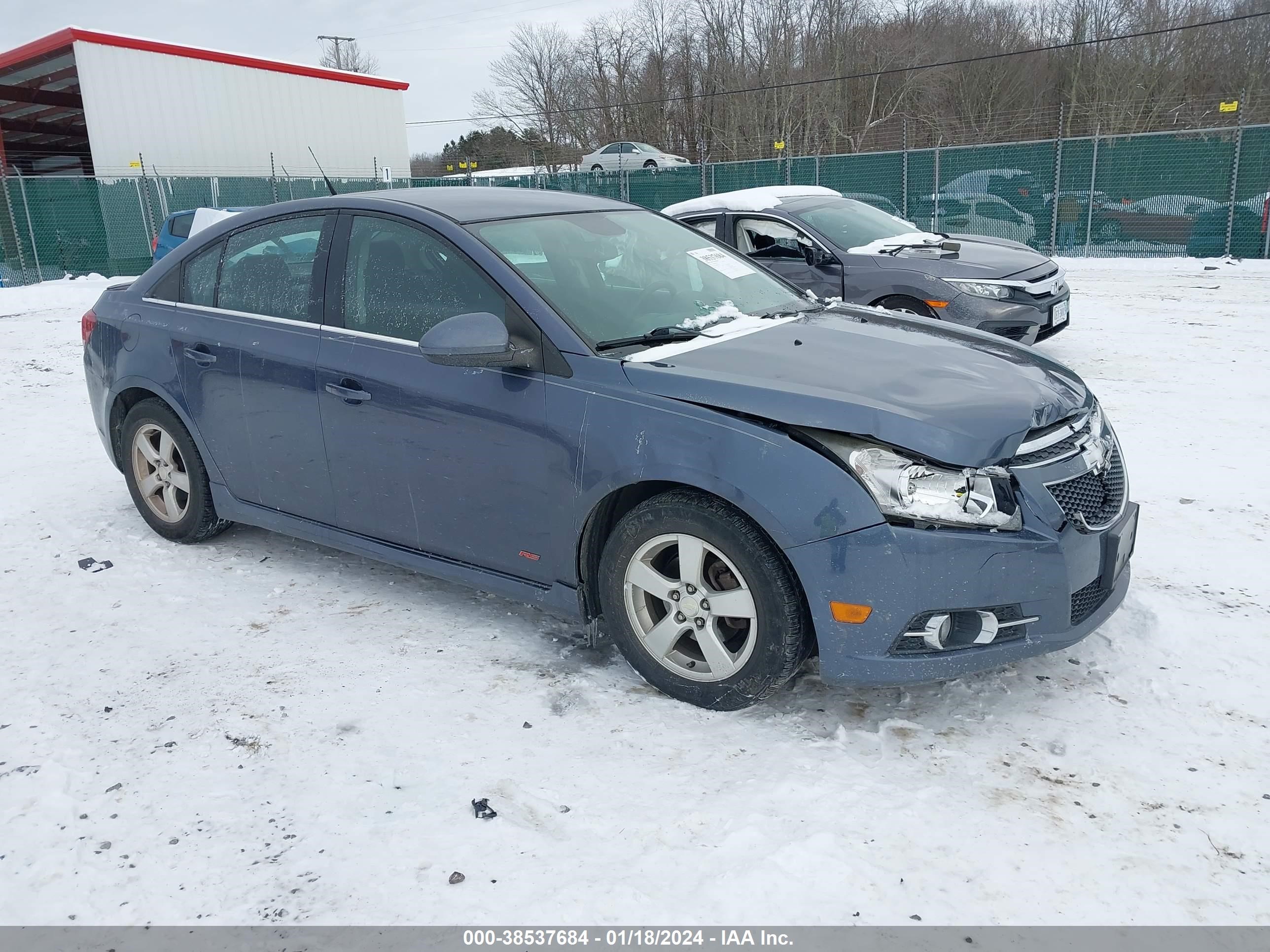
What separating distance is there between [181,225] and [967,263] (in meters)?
12.4

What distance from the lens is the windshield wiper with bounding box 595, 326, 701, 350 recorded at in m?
3.33

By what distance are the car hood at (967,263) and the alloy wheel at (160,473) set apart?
221 inches

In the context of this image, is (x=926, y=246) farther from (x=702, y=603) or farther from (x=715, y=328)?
(x=702, y=603)

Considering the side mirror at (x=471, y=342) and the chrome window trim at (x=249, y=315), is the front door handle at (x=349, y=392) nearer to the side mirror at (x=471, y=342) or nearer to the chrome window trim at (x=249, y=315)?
the chrome window trim at (x=249, y=315)

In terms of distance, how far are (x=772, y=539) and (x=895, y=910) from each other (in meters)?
1.05

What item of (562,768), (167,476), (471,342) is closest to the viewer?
(562,768)

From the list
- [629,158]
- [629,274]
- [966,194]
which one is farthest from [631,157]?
[629,274]

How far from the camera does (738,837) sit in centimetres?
254

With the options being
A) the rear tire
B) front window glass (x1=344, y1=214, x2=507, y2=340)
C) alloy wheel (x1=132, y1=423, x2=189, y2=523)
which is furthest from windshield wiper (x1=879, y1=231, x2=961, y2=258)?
alloy wheel (x1=132, y1=423, x2=189, y2=523)

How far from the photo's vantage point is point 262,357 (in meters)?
4.10

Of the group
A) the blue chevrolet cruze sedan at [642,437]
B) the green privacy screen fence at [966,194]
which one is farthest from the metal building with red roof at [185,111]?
the blue chevrolet cruze sedan at [642,437]

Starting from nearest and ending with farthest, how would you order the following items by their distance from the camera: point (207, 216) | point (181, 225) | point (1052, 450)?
point (1052, 450), point (207, 216), point (181, 225)

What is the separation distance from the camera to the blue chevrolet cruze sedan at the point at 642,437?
2.81m

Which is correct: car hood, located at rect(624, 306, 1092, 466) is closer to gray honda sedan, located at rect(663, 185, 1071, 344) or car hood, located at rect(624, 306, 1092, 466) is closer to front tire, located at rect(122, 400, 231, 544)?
front tire, located at rect(122, 400, 231, 544)
